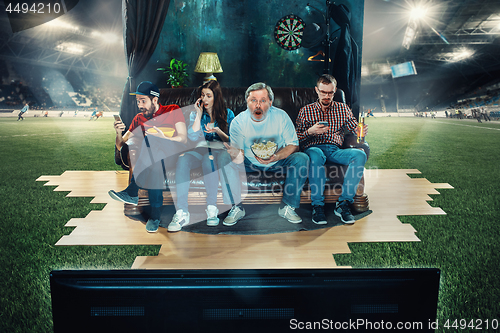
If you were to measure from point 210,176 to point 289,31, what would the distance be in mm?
3827

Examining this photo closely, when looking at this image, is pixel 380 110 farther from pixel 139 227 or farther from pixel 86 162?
pixel 139 227

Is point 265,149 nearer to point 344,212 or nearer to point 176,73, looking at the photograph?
point 344,212

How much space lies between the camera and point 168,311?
0.77 m

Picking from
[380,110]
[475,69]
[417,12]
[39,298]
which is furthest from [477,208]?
[380,110]

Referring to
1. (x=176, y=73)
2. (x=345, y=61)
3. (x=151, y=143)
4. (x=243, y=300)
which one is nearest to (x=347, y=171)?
(x=151, y=143)

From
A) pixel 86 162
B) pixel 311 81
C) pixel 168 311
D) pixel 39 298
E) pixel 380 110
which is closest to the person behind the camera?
pixel 168 311

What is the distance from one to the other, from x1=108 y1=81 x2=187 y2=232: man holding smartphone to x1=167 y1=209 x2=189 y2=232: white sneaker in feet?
0.41

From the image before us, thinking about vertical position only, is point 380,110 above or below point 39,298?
above

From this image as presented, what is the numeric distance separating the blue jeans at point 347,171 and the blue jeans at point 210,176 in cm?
58

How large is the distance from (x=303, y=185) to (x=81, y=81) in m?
16.9

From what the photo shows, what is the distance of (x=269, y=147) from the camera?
7.47 ft

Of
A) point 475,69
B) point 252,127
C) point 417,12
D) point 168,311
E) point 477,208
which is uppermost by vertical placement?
point 417,12

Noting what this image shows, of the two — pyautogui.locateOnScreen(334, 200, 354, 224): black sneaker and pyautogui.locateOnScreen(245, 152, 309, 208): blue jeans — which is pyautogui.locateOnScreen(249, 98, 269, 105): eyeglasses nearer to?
pyautogui.locateOnScreen(245, 152, 309, 208): blue jeans

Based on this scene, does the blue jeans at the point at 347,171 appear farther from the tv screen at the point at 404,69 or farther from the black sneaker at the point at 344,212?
the tv screen at the point at 404,69
